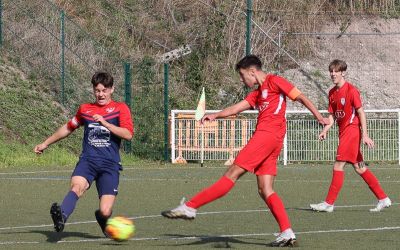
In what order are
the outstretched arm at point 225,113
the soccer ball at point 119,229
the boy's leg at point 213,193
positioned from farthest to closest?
the outstretched arm at point 225,113
the soccer ball at point 119,229
the boy's leg at point 213,193

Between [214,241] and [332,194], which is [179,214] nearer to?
[214,241]

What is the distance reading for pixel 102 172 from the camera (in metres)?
11.1

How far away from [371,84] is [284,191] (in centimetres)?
1815

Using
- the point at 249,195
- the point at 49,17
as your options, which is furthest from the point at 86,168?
the point at 49,17

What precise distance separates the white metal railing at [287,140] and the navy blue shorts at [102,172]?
16672mm

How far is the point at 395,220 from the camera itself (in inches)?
512

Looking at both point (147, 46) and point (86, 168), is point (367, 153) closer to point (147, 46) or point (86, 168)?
point (147, 46)

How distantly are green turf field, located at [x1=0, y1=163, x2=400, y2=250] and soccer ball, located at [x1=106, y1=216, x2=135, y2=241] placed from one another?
3.5 inches

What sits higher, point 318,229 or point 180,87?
point 180,87

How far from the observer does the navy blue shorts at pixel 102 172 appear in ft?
36.1

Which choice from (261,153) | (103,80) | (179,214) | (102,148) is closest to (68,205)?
(102,148)

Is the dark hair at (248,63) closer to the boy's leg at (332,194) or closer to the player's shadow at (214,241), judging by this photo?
the player's shadow at (214,241)

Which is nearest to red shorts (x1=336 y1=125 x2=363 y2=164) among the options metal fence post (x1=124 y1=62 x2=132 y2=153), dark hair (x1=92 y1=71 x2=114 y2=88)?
dark hair (x1=92 y1=71 x2=114 y2=88)

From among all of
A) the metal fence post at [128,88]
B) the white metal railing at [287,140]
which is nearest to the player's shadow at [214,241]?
the white metal railing at [287,140]
